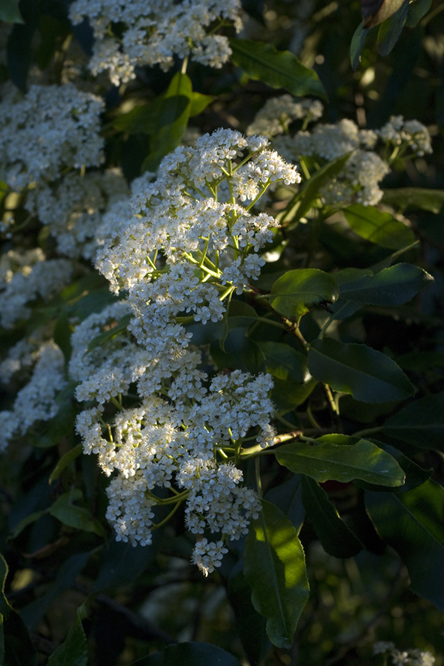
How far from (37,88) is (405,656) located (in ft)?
5.44

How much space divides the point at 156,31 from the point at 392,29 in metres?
0.67

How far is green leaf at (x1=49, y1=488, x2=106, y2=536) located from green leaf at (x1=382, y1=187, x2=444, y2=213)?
3.26ft

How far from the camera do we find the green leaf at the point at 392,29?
96cm

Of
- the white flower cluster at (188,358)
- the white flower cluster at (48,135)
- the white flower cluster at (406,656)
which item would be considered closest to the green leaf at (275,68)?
the white flower cluster at (48,135)

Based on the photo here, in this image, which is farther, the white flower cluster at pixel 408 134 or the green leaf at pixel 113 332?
the white flower cluster at pixel 408 134

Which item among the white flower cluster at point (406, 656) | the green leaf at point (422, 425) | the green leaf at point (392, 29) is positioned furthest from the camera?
the white flower cluster at point (406, 656)

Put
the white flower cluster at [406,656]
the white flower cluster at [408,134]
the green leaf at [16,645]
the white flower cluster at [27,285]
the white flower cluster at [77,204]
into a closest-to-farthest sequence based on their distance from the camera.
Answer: the green leaf at [16,645] < the white flower cluster at [406,656] < the white flower cluster at [408,134] < the white flower cluster at [77,204] < the white flower cluster at [27,285]

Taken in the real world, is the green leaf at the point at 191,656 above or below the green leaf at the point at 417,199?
below

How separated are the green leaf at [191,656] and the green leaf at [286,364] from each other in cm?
45

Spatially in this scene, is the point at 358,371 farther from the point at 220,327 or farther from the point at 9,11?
the point at 9,11

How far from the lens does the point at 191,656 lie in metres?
1.03

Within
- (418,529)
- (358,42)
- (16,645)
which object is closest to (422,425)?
(418,529)

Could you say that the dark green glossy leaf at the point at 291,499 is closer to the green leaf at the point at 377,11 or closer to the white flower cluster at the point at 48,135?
the green leaf at the point at 377,11

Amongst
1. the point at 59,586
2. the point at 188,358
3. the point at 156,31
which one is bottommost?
the point at 59,586
